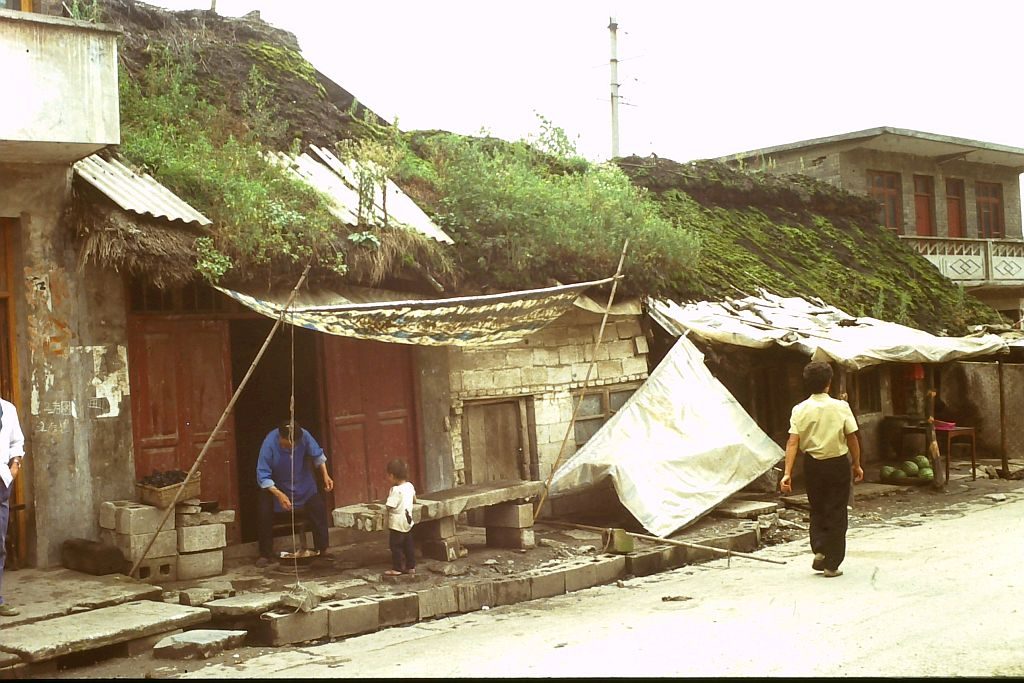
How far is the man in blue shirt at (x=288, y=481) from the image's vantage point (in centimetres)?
958

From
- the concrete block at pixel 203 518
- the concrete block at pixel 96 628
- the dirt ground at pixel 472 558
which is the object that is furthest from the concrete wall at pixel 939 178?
the concrete block at pixel 96 628

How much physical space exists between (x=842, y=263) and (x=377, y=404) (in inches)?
450

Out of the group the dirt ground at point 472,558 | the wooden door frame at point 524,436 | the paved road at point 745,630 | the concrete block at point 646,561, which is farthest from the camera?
the wooden door frame at point 524,436

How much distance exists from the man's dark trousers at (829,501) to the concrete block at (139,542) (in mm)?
5223

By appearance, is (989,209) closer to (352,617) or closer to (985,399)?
(985,399)

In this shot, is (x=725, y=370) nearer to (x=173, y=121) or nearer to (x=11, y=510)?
(x=173, y=121)

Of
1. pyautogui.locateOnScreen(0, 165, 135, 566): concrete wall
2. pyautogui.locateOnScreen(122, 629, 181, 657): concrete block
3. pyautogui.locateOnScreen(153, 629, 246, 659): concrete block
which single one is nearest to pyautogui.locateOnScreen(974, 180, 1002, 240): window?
pyautogui.locateOnScreen(0, 165, 135, 566): concrete wall

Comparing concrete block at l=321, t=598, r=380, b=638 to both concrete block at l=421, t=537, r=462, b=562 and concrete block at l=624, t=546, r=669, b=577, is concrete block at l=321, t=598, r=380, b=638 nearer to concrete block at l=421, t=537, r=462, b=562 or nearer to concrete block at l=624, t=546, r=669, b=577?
concrete block at l=421, t=537, r=462, b=562

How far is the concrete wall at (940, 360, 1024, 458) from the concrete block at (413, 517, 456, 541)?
39.9ft

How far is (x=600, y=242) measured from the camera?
510 inches

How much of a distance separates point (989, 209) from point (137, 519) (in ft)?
87.6

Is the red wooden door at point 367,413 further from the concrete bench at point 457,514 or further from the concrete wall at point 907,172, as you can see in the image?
the concrete wall at point 907,172

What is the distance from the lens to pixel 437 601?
28.0ft

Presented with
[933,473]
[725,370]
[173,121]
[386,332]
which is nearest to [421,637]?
[386,332]
